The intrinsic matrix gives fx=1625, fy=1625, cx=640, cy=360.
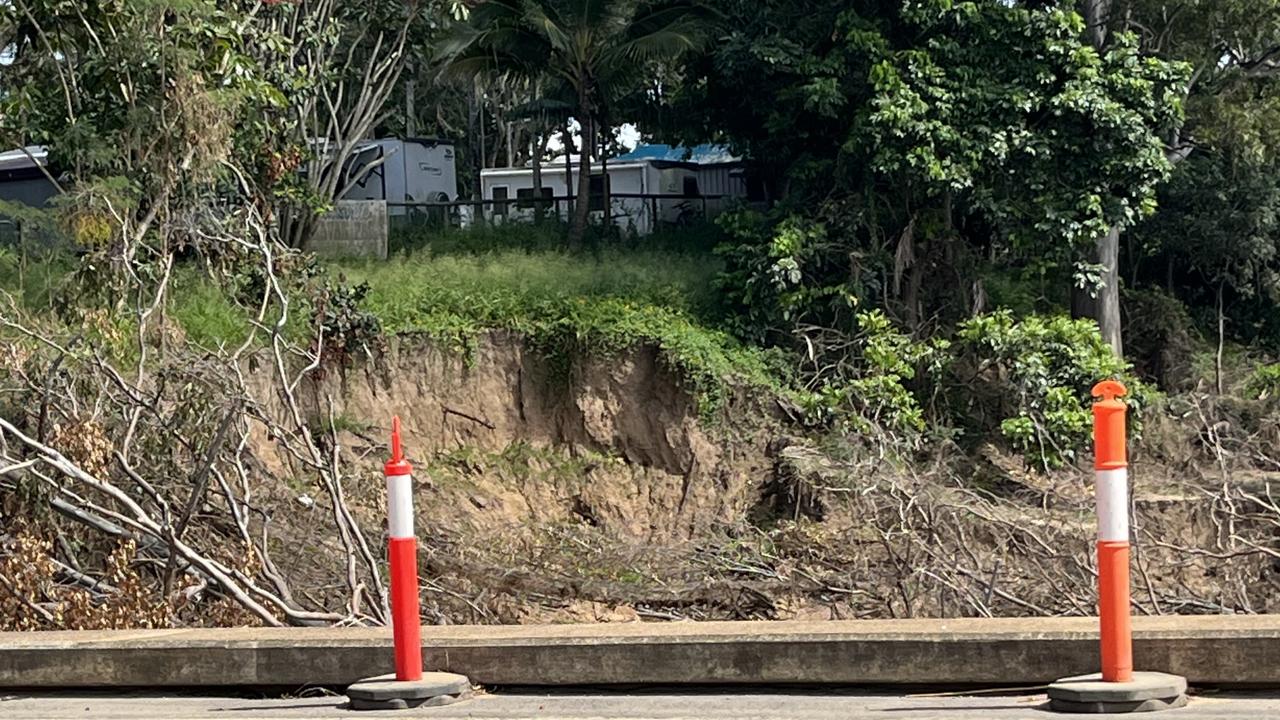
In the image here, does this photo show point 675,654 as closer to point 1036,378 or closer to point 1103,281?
point 1036,378

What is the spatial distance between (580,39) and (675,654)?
2000cm

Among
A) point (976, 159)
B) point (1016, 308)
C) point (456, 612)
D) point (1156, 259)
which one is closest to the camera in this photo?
point (456, 612)

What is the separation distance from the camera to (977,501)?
55.8ft

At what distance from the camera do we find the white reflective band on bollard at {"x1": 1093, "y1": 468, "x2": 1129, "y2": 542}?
5.79 metres

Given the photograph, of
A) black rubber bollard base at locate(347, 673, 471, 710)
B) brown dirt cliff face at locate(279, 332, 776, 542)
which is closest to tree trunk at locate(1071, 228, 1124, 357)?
brown dirt cliff face at locate(279, 332, 776, 542)

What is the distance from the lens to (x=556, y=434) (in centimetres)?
2330

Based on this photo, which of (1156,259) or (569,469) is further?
(1156,259)

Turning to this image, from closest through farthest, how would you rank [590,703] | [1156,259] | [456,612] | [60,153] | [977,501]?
[590,703] → [456,612] → [977,501] → [60,153] → [1156,259]

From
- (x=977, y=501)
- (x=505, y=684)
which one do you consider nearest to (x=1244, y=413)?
(x=977, y=501)

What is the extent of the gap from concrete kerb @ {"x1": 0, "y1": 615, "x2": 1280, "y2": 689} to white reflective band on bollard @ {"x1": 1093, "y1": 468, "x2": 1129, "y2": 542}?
57 centimetres

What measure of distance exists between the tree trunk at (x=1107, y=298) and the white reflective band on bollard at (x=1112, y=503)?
61.4ft

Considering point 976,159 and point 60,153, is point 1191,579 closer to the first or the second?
point 976,159

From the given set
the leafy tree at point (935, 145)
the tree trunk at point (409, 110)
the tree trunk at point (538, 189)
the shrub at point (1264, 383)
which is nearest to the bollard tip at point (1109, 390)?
the leafy tree at point (935, 145)

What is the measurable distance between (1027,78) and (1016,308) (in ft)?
12.6
